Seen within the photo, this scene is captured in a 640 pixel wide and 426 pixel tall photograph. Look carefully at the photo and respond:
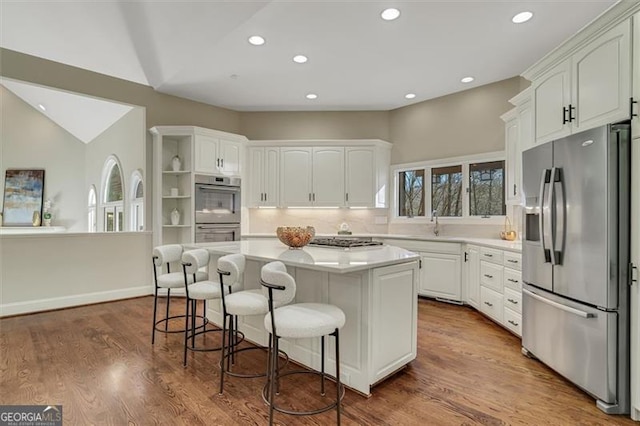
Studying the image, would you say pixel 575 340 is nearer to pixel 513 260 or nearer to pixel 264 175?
pixel 513 260

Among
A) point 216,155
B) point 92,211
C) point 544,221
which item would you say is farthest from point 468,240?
point 92,211

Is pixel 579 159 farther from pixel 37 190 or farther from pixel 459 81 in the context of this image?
pixel 37 190

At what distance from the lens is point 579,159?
223 cm

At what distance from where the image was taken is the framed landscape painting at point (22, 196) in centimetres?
772

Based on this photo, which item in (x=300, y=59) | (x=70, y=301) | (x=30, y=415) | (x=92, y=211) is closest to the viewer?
(x=30, y=415)

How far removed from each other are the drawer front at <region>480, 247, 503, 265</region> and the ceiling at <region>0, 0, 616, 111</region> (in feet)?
7.54

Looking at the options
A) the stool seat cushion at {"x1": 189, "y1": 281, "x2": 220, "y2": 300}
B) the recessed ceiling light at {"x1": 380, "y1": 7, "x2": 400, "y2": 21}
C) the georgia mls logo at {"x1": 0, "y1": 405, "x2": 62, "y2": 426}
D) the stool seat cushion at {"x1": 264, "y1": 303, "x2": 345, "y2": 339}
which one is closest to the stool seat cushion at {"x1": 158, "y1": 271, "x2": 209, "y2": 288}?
the stool seat cushion at {"x1": 189, "y1": 281, "x2": 220, "y2": 300}

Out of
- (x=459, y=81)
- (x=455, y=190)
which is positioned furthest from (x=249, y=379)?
(x=459, y=81)

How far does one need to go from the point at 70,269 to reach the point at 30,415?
2.86 m

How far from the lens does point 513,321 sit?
10.9 ft

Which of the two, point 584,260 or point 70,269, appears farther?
point 70,269

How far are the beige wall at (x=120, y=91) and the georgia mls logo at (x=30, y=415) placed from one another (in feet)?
12.6

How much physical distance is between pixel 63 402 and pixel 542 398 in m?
3.16

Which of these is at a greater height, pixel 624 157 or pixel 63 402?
pixel 624 157
